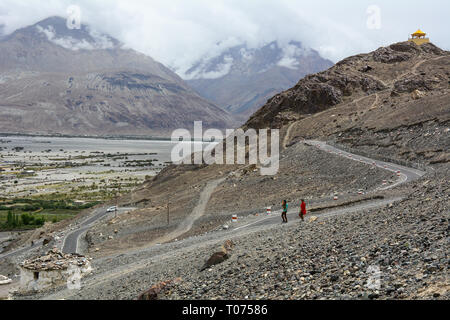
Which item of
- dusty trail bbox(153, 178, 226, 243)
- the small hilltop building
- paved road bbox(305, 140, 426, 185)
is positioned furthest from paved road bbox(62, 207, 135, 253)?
the small hilltop building

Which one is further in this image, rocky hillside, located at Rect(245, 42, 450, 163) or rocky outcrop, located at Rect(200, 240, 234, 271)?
rocky hillside, located at Rect(245, 42, 450, 163)

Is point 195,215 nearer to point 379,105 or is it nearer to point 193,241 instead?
point 193,241

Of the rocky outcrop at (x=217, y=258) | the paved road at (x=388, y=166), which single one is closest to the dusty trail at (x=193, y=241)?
the paved road at (x=388, y=166)

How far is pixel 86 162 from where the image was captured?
135750 millimetres

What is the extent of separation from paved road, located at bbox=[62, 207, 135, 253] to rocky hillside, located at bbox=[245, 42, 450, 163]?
20964 mm

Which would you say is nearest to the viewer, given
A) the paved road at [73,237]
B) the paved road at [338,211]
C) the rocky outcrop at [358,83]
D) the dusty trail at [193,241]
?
the dusty trail at [193,241]

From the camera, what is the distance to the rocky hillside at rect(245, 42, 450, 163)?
34.1m

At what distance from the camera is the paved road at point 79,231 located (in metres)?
31.7

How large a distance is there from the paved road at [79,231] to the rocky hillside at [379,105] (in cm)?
2096

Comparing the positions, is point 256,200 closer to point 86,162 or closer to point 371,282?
point 371,282

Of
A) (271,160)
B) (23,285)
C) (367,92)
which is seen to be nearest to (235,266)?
(23,285)

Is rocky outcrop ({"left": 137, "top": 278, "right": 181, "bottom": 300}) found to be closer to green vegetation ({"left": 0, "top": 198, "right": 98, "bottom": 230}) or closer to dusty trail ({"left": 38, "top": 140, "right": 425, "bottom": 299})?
dusty trail ({"left": 38, "top": 140, "right": 425, "bottom": 299})

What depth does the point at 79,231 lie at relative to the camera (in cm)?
3706

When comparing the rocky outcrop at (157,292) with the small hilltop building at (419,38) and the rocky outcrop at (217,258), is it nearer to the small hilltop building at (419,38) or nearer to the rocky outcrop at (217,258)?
the rocky outcrop at (217,258)
